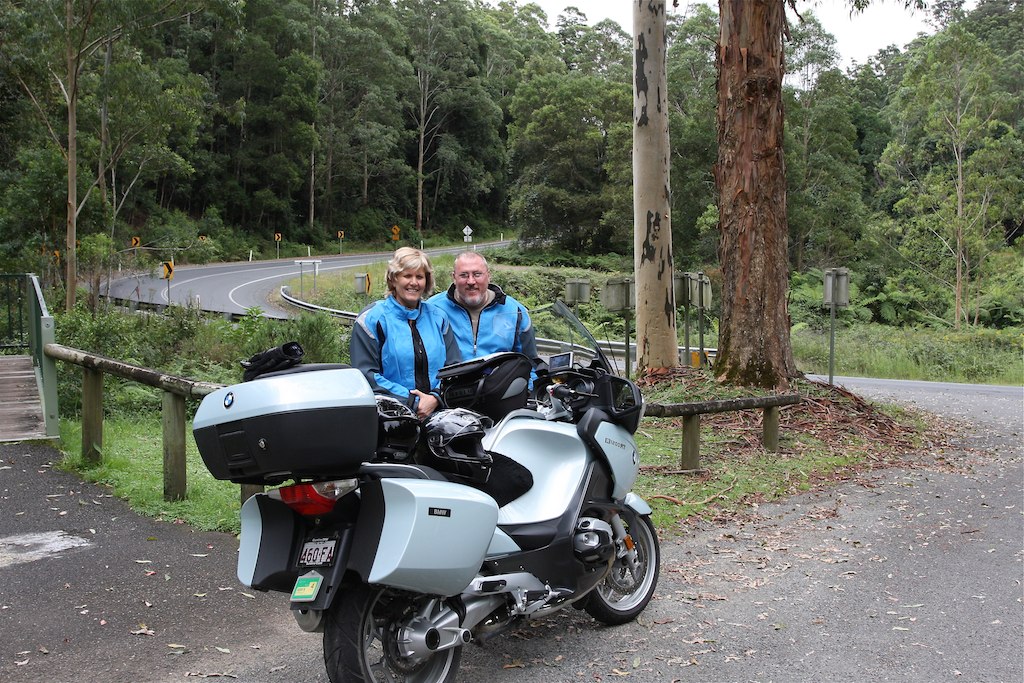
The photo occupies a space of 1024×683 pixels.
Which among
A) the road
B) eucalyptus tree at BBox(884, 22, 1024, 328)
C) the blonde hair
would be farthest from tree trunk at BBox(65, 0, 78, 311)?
eucalyptus tree at BBox(884, 22, 1024, 328)

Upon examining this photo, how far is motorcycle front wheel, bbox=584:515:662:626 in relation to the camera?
505cm

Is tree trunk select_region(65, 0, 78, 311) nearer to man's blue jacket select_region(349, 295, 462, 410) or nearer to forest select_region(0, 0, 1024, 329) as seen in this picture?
forest select_region(0, 0, 1024, 329)

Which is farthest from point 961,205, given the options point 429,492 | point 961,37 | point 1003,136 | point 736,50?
point 429,492

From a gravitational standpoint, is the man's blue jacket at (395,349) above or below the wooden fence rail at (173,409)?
above

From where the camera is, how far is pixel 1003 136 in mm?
47219

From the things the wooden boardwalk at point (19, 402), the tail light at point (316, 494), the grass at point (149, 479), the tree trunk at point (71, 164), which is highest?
the tree trunk at point (71, 164)

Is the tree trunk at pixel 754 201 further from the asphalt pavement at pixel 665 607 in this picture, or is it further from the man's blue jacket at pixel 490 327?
the man's blue jacket at pixel 490 327

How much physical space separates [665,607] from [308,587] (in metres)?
2.51

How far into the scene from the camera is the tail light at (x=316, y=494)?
3.61 metres

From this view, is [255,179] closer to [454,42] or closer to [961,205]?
[454,42]

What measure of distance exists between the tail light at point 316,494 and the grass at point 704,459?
300 centimetres

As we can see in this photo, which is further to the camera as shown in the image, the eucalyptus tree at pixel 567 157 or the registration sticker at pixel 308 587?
the eucalyptus tree at pixel 567 157

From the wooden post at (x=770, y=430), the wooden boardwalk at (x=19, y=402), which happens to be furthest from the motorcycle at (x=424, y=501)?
the wooden boardwalk at (x=19, y=402)

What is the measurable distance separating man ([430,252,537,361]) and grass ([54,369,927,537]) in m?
2.37
